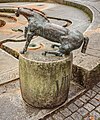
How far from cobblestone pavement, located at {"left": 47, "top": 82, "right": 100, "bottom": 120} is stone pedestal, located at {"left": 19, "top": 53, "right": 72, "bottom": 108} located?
186mm

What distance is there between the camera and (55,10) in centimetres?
910

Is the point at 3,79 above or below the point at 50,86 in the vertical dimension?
below

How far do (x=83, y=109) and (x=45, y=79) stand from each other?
0.85 m

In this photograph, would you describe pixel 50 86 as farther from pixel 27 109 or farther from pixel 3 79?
pixel 3 79

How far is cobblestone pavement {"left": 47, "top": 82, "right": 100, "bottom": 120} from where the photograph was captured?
3053 mm

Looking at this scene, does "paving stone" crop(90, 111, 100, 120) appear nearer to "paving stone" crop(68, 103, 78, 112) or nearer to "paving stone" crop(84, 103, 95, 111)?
"paving stone" crop(84, 103, 95, 111)

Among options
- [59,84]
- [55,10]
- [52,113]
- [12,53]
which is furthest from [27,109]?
[55,10]

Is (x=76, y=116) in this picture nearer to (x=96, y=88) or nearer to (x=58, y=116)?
(x=58, y=116)

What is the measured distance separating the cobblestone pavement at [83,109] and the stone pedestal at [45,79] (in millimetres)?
186

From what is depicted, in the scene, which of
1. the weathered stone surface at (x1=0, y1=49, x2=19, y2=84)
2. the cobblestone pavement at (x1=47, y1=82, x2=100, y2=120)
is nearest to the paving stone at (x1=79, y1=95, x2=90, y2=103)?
the cobblestone pavement at (x1=47, y1=82, x2=100, y2=120)

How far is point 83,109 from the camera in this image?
10.5 ft

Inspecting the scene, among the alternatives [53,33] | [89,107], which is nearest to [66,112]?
[89,107]

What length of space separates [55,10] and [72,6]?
1.18 meters

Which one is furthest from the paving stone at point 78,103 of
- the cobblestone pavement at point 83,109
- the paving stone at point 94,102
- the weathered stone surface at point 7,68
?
the weathered stone surface at point 7,68
